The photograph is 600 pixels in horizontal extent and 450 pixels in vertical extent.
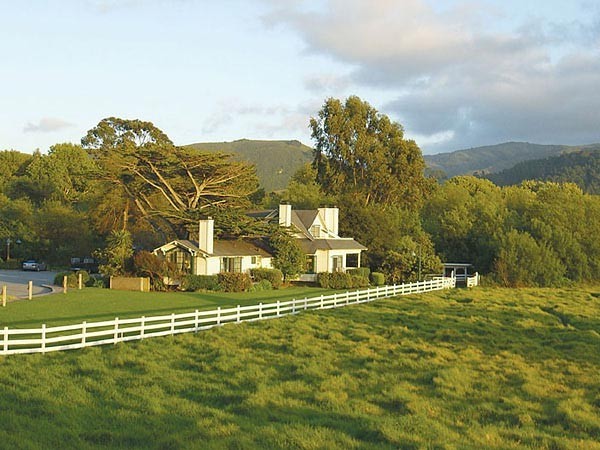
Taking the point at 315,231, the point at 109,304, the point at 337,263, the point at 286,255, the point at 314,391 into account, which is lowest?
the point at 109,304

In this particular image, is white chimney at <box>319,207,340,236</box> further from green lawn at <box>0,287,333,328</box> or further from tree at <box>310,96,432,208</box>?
green lawn at <box>0,287,333,328</box>

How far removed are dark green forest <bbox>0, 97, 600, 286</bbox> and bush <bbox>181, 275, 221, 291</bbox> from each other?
5.67m

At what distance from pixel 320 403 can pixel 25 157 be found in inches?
3641

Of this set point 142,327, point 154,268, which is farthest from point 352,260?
point 142,327

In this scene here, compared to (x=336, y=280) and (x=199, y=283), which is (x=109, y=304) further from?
(x=336, y=280)

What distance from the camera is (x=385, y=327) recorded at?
2419 centimetres

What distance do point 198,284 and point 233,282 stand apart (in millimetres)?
2235

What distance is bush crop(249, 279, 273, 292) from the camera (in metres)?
44.0

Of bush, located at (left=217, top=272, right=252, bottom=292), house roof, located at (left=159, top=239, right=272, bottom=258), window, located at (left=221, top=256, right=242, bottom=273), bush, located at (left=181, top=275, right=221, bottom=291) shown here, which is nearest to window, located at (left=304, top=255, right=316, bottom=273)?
house roof, located at (left=159, top=239, right=272, bottom=258)

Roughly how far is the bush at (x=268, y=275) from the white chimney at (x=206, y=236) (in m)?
3.70

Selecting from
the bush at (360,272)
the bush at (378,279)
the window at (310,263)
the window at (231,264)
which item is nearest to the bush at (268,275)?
the window at (231,264)

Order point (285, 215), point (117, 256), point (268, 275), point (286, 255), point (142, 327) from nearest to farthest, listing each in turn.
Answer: point (142, 327) < point (117, 256) < point (268, 275) < point (286, 255) < point (285, 215)

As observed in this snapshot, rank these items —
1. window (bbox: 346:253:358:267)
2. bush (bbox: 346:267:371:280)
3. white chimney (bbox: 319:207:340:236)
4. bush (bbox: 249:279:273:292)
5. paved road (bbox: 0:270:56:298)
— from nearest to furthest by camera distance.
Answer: paved road (bbox: 0:270:56:298), bush (bbox: 249:279:273:292), bush (bbox: 346:267:371:280), white chimney (bbox: 319:207:340:236), window (bbox: 346:253:358:267)

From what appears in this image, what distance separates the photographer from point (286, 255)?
4862 centimetres
